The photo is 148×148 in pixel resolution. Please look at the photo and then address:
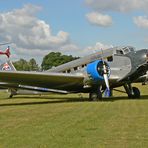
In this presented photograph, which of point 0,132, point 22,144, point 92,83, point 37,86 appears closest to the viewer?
point 22,144

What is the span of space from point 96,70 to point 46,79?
2676 millimetres

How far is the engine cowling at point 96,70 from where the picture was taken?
1941 cm

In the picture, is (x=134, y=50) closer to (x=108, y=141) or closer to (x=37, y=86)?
(x=37, y=86)

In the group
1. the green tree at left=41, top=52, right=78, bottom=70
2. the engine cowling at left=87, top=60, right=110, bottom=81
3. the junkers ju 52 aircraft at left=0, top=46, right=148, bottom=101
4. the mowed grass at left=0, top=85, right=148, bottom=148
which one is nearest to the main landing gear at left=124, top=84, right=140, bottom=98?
the junkers ju 52 aircraft at left=0, top=46, right=148, bottom=101

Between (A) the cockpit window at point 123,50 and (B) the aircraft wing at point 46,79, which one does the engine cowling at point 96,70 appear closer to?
(B) the aircraft wing at point 46,79

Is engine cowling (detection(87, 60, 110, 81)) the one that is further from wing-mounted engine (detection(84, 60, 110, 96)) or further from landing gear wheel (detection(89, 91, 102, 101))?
landing gear wheel (detection(89, 91, 102, 101))

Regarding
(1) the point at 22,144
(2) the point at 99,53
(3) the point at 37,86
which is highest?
(2) the point at 99,53

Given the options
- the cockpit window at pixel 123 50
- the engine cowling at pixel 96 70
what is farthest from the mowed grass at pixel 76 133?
the cockpit window at pixel 123 50

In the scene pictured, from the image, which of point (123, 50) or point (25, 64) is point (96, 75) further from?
point (25, 64)

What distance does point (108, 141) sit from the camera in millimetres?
7371

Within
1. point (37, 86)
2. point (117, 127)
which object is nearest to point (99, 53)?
point (37, 86)

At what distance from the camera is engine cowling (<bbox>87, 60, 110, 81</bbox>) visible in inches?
764

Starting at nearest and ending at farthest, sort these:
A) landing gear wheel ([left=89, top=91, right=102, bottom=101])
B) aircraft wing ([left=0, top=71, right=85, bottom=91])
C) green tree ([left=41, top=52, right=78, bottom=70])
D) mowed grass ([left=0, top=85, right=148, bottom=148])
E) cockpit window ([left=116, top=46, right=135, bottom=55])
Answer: mowed grass ([left=0, top=85, right=148, bottom=148]) < aircraft wing ([left=0, top=71, right=85, bottom=91]) < landing gear wheel ([left=89, top=91, right=102, bottom=101]) < cockpit window ([left=116, top=46, right=135, bottom=55]) < green tree ([left=41, top=52, right=78, bottom=70])

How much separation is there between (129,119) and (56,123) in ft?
6.97
